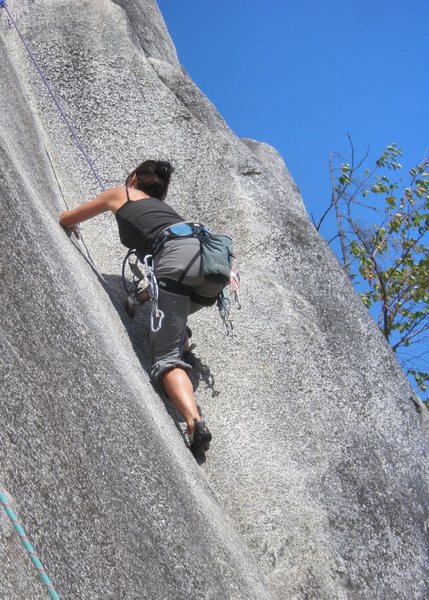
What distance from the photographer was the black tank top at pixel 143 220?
695 cm

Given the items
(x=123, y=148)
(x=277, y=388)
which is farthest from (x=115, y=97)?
(x=277, y=388)

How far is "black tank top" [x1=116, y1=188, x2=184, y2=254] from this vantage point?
22.8ft

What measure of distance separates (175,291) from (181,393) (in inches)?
30.1

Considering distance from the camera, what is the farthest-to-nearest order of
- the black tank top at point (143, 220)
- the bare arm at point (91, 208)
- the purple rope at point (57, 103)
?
the purple rope at point (57, 103)
the bare arm at point (91, 208)
the black tank top at point (143, 220)

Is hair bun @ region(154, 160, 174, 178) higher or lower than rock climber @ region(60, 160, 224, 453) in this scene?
higher

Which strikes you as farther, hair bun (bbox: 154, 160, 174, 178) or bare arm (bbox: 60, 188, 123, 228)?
hair bun (bbox: 154, 160, 174, 178)

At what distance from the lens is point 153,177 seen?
7.40m

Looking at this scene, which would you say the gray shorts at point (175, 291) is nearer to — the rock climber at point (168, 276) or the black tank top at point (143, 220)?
the rock climber at point (168, 276)

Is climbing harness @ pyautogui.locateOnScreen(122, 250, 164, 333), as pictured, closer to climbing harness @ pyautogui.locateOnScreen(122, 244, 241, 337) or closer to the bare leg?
climbing harness @ pyautogui.locateOnScreen(122, 244, 241, 337)

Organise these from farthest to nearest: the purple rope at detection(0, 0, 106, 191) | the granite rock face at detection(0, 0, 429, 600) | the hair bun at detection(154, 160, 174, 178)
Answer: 1. the purple rope at detection(0, 0, 106, 191)
2. the hair bun at detection(154, 160, 174, 178)
3. the granite rock face at detection(0, 0, 429, 600)

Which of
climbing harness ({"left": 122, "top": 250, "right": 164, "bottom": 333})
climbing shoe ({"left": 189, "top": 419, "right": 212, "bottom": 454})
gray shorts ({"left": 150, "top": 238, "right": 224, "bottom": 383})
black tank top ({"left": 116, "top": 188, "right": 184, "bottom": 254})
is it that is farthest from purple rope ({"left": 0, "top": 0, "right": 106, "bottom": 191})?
climbing shoe ({"left": 189, "top": 419, "right": 212, "bottom": 454})

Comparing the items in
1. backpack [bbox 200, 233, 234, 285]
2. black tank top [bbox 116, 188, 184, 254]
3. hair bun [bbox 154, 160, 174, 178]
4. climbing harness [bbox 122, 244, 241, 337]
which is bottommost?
climbing harness [bbox 122, 244, 241, 337]

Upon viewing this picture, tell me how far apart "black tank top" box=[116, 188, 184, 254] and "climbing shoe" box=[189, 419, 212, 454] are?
4.76ft

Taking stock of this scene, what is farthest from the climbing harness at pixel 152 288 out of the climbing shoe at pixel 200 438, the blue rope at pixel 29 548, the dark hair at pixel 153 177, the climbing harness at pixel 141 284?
the blue rope at pixel 29 548
